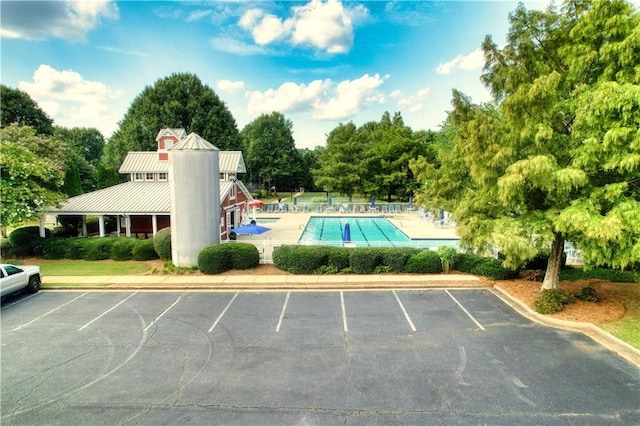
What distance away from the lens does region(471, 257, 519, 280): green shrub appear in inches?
667

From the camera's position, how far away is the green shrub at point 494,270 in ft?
55.6

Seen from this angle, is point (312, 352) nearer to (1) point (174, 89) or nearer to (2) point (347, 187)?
(2) point (347, 187)

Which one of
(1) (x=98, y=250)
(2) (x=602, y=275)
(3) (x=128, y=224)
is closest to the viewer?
(2) (x=602, y=275)

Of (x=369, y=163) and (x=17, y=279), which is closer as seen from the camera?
(x=17, y=279)

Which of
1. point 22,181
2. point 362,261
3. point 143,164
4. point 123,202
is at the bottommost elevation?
point 362,261

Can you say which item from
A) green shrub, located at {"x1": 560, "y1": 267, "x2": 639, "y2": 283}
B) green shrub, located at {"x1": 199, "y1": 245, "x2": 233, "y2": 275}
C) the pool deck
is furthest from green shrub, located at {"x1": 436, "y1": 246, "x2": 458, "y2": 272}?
green shrub, located at {"x1": 199, "y1": 245, "x2": 233, "y2": 275}

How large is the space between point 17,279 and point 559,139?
68.5ft

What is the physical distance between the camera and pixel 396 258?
18000 mm

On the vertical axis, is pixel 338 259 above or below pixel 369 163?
below

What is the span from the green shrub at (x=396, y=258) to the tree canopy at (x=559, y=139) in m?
4.01

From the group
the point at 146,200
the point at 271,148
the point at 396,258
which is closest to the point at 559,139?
the point at 396,258

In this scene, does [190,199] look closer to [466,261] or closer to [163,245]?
[163,245]

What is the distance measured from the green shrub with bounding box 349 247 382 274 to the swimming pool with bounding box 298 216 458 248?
716 cm

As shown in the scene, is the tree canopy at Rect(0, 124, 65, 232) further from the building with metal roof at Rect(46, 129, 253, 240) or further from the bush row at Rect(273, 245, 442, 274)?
the bush row at Rect(273, 245, 442, 274)
